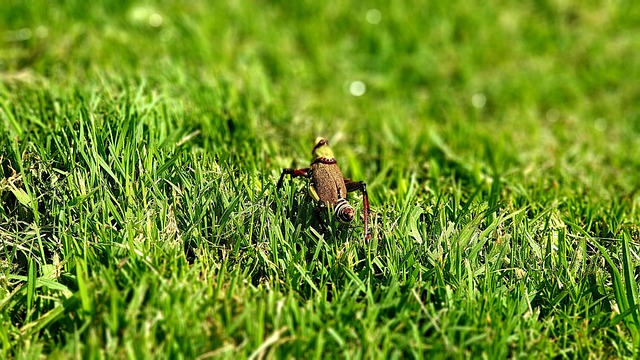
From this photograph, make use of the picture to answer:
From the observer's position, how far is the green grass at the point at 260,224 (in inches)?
99.9

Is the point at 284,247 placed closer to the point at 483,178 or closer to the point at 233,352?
the point at 233,352

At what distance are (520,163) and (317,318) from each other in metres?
2.60

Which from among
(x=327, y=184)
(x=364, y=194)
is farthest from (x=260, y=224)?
(x=364, y=194)

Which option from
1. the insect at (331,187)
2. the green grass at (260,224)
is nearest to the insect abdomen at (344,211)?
the insect at (331,187)

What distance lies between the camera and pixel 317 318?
8.43 feet

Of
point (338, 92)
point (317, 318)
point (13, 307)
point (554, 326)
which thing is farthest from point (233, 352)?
point (338, 92)

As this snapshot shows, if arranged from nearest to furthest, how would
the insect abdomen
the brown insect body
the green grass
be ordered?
the green grass
the insect abdomen
the brown insect body

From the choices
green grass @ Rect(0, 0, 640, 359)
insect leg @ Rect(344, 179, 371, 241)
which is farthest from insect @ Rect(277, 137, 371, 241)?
green grass @ Rect(0, 0, 640, 359)

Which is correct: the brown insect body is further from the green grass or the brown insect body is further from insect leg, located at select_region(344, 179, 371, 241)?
the green grass

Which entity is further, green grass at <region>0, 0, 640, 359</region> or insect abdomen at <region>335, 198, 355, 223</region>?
insect abdomen at <region>335, 198, 355, 223</region>

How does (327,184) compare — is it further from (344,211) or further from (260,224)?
(260,224)

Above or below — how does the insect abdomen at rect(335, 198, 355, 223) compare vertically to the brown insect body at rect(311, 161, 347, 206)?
below

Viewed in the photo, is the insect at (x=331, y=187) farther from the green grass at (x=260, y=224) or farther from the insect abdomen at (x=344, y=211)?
the green grass at (x=260, y=224)

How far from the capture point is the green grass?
8.32 ft
